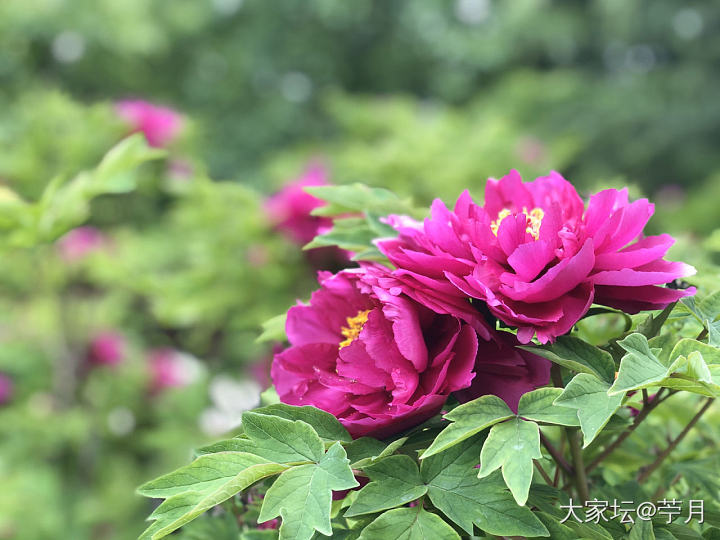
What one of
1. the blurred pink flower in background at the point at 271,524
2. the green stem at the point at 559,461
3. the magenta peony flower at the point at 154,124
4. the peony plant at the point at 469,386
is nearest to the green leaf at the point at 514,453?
the peony plant at the point at 469,386

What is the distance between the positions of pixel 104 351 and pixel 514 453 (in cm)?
249

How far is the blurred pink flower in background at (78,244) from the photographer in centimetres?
256

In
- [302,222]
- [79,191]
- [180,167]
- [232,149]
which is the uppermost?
[232,149]

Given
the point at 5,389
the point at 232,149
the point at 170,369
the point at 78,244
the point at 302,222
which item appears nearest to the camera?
the point at 302,222

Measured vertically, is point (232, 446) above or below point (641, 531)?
above

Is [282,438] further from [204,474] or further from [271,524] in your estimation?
[271,524]

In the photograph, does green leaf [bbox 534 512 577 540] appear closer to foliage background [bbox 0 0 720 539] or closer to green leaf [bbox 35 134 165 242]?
foliage background [bbox 0 0 720 539]

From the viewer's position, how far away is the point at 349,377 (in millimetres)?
537

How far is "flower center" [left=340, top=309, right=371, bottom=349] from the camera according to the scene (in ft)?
1.98

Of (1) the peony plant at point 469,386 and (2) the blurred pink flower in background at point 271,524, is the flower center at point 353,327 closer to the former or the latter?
(1) the peony plant at point 469,386

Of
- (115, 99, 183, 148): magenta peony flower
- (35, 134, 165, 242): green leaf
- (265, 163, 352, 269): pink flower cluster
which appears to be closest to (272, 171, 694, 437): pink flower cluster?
(35, 134, 165, 242): green leaf

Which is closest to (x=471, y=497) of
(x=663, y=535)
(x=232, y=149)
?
(x=663, y=535)

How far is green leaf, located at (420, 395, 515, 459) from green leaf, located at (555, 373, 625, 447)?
4 cm

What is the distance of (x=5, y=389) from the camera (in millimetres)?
2834
